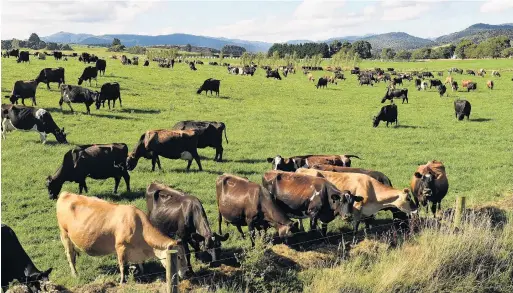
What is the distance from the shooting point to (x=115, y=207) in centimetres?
812

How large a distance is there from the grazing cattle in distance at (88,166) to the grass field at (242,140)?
48cm

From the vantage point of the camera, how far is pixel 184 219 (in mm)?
8805

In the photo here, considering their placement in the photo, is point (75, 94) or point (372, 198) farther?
point (75, 94)

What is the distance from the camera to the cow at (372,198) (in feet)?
33.6

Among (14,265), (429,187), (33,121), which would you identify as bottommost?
(14,265)

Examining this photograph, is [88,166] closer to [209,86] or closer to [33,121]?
[33,121]

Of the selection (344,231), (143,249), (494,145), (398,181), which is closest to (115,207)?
(143,249)

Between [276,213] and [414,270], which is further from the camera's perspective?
[276,213]

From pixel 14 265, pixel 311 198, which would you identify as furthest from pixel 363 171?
pixel 14 265

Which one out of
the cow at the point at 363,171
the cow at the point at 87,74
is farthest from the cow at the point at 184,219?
the cow at the point at 87,74

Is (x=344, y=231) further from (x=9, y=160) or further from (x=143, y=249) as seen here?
(x=9, y=160)

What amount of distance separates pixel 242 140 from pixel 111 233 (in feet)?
44.6

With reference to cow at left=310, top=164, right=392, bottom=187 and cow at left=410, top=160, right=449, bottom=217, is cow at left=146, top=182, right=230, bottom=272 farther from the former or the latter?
cow at left=410, top=160, right=449, bottom=217

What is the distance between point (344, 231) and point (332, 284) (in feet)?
10.1
